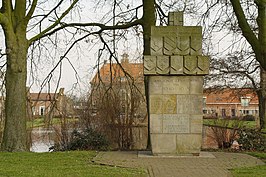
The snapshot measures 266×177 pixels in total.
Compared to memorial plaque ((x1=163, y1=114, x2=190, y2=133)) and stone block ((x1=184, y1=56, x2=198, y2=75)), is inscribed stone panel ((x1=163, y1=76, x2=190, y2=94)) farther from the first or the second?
memorial plaque ((x1=163, y1=114, x2=190, y2=133))

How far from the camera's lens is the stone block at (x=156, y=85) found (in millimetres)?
12383

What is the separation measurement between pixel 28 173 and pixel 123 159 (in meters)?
3.03

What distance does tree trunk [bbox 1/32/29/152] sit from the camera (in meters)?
14.1

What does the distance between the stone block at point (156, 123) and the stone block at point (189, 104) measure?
0.58 meters

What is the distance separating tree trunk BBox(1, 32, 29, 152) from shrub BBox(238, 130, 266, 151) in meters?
7.99

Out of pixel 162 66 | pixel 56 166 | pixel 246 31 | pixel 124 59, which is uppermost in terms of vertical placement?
pixel 124 59

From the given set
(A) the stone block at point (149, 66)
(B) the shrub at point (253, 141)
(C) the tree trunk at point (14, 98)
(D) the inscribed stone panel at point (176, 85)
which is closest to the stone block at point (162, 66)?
(A) the stone block at point (149, 66)

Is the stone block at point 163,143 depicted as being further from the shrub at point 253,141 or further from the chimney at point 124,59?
the chimney at point 124,59

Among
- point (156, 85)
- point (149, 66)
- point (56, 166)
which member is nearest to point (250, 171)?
point (156, 85)

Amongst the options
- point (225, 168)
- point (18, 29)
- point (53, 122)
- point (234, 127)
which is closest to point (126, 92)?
point (53, 122)

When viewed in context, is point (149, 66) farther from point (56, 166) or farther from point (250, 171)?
point (250, 171)

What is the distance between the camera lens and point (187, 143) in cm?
1229

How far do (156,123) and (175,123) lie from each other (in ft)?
1.79

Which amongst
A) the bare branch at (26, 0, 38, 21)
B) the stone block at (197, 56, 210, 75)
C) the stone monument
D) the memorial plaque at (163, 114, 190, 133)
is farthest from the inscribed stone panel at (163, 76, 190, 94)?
the bare branch at (26, 0, 38, 21)
